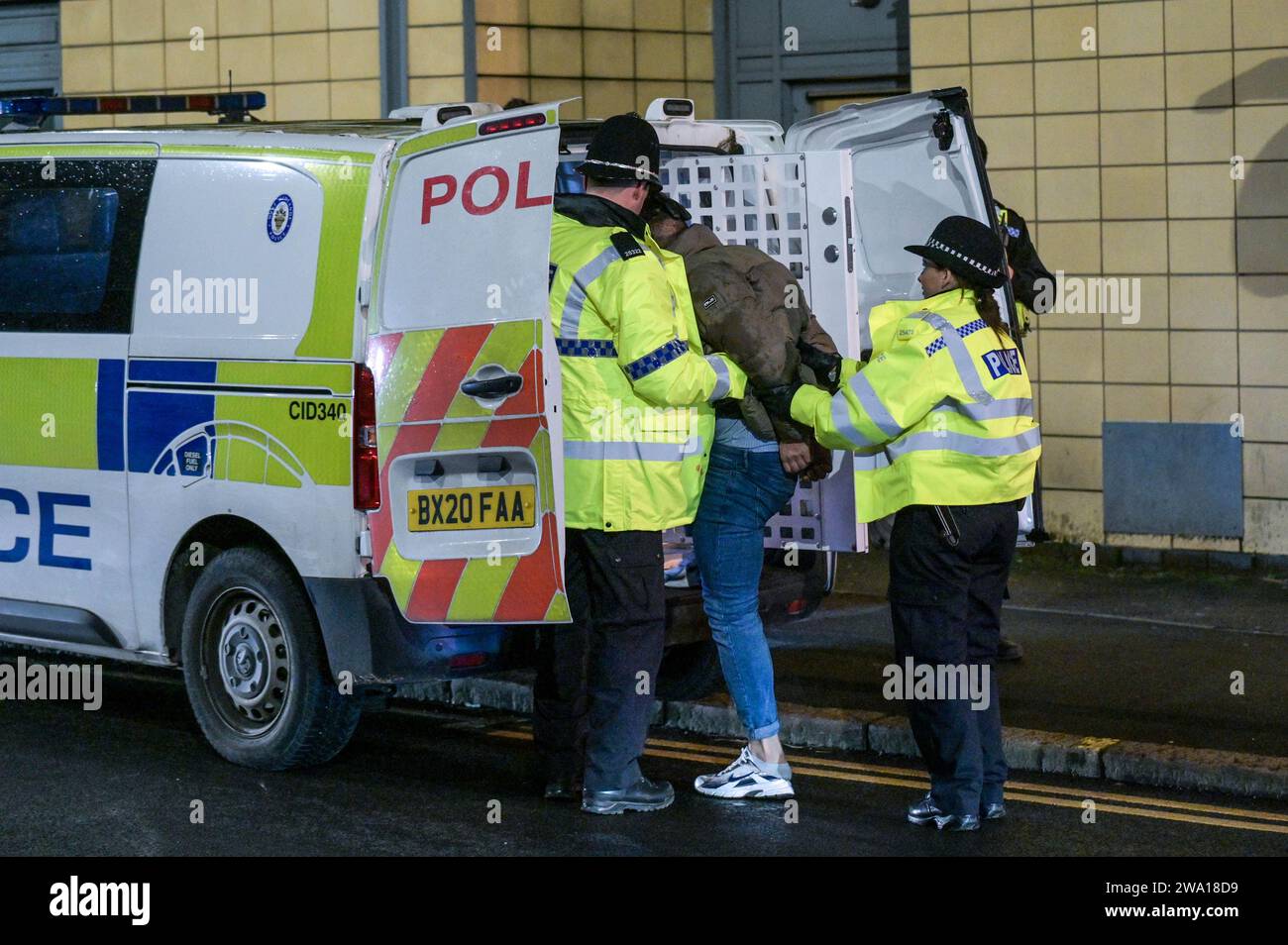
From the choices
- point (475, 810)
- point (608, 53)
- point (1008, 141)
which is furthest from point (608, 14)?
point (475, 810)

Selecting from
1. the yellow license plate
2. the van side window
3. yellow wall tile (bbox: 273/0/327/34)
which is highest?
yellow wall tile (bbox: 273/0/327/34)

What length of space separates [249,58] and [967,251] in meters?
8.07

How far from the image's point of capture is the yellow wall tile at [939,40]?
37.8ft

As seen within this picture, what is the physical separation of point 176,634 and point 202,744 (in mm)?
501

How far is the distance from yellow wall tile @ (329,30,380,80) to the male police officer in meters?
6.60

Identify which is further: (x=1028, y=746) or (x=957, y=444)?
(x=1028, y=746)

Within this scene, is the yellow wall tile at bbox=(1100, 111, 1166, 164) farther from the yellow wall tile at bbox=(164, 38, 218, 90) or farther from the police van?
the yellow wall tile at bbox=(164, 38, 218, 90)

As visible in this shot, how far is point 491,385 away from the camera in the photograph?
20.3 ft

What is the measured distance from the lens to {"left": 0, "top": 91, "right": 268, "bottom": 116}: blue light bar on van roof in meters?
8.41

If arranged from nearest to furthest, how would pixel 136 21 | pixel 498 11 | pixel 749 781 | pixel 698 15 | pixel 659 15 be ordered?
pixel 749 781 → pixel 498 11 → pixel 659 15 → pixel 698 15 → pixel 136 21

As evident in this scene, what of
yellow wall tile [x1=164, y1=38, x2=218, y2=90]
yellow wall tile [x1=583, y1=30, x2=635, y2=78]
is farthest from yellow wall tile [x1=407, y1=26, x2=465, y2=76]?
yellow wall tile [x1=164, y1=38, x2=218, y2=90]

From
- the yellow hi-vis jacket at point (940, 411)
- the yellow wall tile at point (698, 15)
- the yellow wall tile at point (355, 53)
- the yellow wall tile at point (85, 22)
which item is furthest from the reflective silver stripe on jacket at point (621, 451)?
the yellow wall tile at point (85, 22)

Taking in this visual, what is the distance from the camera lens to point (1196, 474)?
10922 millimetres

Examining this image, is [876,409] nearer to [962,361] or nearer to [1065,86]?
[962,361]
